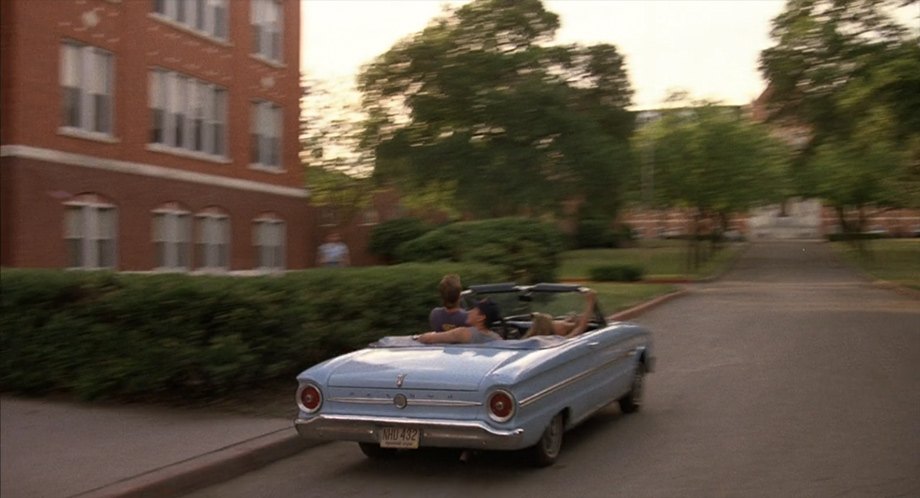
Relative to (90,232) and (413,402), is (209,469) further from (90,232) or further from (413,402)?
(90,232)

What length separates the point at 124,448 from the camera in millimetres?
7934

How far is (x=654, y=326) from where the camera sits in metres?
20.4

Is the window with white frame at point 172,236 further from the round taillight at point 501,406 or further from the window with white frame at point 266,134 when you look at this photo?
→ the round taillight at point 501,406

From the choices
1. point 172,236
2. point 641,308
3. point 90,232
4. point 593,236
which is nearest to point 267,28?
point 172,236

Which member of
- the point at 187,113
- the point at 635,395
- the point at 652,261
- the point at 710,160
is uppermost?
the point at 710,160

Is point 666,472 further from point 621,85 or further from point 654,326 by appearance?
point 621,85

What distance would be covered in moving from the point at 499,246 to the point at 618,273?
16006 millimetres

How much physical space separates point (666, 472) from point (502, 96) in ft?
103

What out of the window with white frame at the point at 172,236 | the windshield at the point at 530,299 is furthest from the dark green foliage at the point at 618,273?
the windshield at the point at 530,299

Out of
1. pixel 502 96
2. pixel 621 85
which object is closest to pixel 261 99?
pixel 502 96

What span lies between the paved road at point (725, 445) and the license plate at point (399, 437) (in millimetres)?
304

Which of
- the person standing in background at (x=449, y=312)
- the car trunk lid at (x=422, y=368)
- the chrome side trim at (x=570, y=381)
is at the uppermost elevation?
the person standing in background at (x=449, y=312)

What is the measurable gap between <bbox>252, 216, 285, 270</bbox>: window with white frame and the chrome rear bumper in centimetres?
2192

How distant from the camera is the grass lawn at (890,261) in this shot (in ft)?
120
